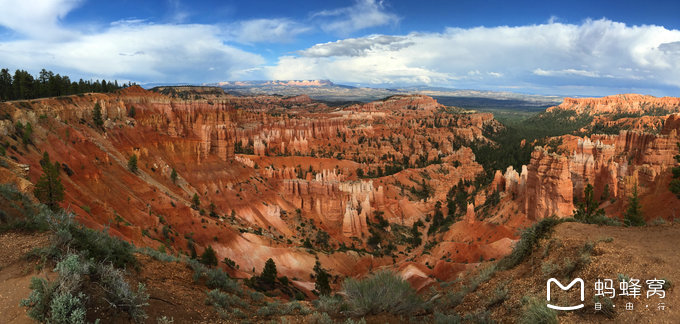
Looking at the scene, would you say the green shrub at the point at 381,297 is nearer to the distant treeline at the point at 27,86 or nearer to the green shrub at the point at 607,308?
the green shrub at the point at 607,308

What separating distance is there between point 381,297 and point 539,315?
4.31 metres

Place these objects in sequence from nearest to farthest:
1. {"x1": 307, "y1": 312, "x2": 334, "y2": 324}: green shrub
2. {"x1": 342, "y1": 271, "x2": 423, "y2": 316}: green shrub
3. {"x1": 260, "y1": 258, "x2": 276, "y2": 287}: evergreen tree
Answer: {"x1": 307, "y1": 312, "x2": 334, "y2": 324}: green shrub, {"x1": 342, "y1": 271, "x2": 423, "y2": 316}: green shrub, {"x1": 260, "y1": 258, "x2": 276, "y2": 287}: evergreen tree

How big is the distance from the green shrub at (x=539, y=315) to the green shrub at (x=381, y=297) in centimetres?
348

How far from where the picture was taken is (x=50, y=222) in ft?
27.7

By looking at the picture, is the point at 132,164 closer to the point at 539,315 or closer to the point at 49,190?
the point at 49,190

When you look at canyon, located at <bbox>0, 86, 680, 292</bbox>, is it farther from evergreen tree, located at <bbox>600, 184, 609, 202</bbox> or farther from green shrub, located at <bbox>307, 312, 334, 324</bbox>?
green shrub, located at <bbox>307, 312, 334, 324</bbox>

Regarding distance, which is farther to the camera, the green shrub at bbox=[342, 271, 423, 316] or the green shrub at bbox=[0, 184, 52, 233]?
the green shrub at bbox=[342, 271, 423, 316]

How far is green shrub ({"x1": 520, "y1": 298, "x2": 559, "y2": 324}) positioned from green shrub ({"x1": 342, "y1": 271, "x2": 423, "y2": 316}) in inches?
137

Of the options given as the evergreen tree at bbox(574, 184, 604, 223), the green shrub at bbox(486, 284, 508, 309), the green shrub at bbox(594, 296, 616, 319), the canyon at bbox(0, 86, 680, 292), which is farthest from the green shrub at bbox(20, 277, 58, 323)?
the evergreen tree at bbox(574, 184, 604, 223)

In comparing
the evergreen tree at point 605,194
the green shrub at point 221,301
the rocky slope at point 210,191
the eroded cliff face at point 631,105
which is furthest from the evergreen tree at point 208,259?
the eroded cliff face at point 631,105

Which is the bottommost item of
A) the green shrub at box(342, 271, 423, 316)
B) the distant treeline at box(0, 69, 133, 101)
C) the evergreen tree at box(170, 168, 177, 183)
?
the evergreen tree at box(170, 168, 177, 183)

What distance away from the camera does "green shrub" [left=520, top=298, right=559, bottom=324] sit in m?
6.85

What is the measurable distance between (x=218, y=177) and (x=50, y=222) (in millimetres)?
36016

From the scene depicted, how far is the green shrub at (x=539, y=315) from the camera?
22.5 feet
